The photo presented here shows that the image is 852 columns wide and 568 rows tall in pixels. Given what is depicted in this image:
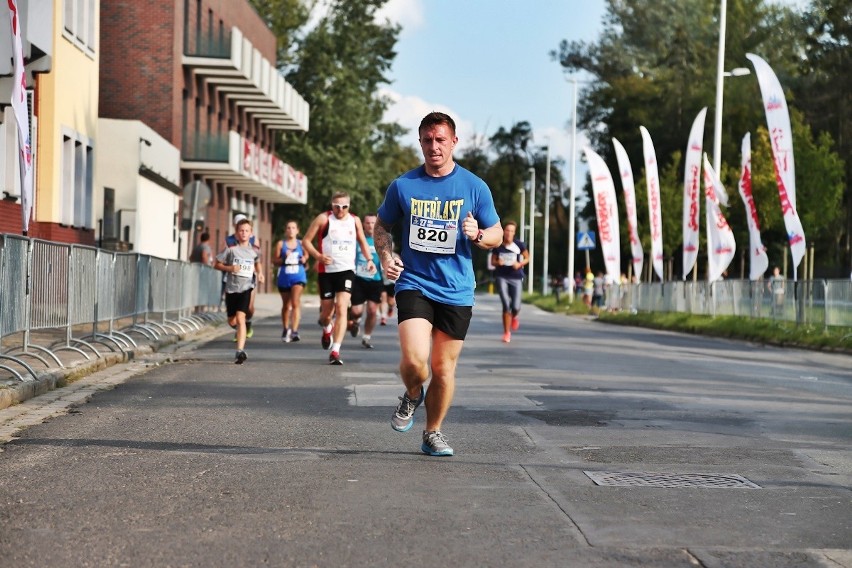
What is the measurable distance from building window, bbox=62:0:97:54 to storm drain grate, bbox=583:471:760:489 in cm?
2361

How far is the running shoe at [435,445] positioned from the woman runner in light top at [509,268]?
1415cm

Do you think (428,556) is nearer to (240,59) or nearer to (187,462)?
(187,462)

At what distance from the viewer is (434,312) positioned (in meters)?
8.88

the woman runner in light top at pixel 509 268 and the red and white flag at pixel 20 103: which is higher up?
the red and white flag at pixel 20 103

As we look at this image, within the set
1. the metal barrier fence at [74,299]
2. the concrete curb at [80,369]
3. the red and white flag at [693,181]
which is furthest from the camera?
the red and white flag at [693,181]

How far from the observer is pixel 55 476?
782 cm

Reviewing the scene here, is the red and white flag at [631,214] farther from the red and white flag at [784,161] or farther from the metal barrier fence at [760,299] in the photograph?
the red and white flag at [784,161]

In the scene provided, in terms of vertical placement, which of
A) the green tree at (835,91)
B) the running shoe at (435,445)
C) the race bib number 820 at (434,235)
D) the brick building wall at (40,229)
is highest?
the green tree at (835,91)

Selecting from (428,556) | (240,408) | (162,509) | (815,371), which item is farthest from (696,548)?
(815,371)

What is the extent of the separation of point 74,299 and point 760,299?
19.4 m

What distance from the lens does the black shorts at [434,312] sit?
8.73 meters

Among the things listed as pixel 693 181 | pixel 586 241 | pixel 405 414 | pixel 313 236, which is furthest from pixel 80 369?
pixel 586 241

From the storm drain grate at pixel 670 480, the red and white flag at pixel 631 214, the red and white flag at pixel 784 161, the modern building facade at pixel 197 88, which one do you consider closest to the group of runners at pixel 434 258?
the storm drain grate at pixel 670 480

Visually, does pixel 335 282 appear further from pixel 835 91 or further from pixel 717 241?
pixel 835 91
